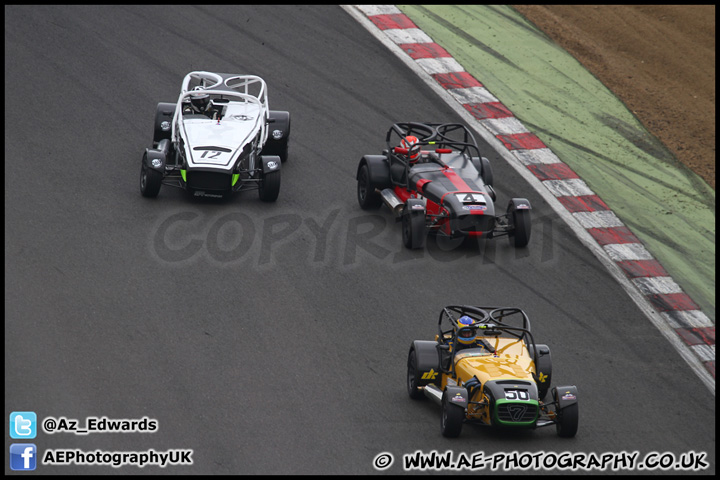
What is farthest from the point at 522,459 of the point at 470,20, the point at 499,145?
the point at 470,20

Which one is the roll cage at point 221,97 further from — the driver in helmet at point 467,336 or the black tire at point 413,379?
the driver in helmet at point 467,336

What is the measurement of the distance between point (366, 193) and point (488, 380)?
6732mm

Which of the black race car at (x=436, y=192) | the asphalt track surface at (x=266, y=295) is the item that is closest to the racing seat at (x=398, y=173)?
the black race car at (x=436, y=192)

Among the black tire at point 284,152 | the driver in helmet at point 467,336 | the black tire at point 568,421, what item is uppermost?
the black tire at point 284,152

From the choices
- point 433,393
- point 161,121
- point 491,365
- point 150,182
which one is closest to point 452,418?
point 433,393

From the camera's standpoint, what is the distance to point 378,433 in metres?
11.2

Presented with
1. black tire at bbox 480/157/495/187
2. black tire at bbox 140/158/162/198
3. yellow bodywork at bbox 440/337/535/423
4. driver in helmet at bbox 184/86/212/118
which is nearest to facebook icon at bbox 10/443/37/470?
yellow bodywork at bbox 440/337/535/423

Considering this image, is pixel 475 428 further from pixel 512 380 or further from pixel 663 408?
pixel 663 408

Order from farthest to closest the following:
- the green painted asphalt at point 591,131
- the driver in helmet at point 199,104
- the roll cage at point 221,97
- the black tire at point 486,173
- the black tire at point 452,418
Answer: the driver in helmet at point 199,104, the roll cage at point 221,97, the green painted asphalt at point 591,131, the black tire at point 486,173, the black tire at point 452,418

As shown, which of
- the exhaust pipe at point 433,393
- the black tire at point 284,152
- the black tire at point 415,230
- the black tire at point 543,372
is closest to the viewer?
the exhaust pipe at point 433,393

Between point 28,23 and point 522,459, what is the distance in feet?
56.7

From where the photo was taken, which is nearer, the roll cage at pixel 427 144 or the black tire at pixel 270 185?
the black tire at pixel 270 185

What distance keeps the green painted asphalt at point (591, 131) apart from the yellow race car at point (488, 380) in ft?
17.2

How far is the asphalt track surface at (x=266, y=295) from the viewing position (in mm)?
11242
